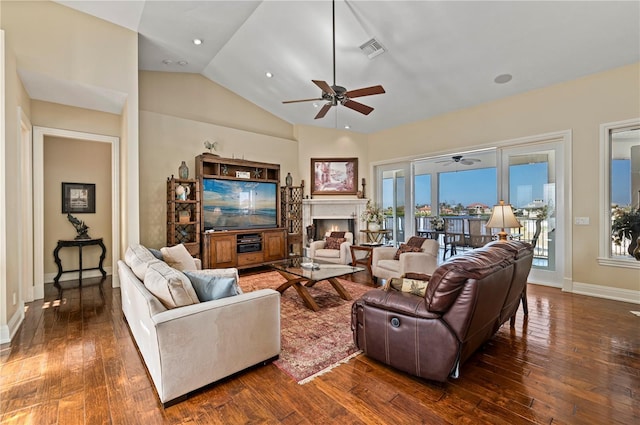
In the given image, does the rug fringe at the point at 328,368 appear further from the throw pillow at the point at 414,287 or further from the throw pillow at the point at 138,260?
the throw pillow at the point at 138,260

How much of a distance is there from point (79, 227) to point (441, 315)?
20.7 feet

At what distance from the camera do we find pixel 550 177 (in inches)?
188

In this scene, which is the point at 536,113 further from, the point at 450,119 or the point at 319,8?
the point at 319,8

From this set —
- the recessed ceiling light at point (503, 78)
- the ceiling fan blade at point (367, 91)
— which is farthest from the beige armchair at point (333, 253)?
the recessed ceiling light at point (503, 78)

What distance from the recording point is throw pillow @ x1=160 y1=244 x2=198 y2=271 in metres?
3.64

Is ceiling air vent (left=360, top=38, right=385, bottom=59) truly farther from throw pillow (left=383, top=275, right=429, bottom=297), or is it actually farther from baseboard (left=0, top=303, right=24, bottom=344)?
baseboard (left=0, top=303, right=24, bottom=344)

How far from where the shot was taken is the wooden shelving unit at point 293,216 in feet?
22.5

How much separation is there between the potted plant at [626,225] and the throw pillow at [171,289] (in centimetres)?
556

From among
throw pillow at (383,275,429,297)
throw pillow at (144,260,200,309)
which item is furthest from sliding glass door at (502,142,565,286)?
throw pillow at (144,260,200,309)

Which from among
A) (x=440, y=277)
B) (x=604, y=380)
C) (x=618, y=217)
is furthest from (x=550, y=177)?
(x=440, y=277)

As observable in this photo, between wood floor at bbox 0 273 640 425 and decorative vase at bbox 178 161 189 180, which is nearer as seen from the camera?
wood floor at bbox 0 273 640 425

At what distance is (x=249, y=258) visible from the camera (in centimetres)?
608

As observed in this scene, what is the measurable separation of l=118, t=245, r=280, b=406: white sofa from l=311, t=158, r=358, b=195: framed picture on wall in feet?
16.6

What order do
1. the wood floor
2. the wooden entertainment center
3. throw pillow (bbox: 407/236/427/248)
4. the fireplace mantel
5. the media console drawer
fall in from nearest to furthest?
the wood floor < throw pillow (bbox: 407/236/427/248) < the wooden entertainment center < the media console drawer < the fireplace mantel
